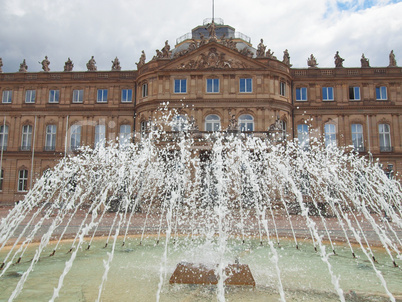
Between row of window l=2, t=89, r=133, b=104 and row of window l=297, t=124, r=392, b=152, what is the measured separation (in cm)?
1929

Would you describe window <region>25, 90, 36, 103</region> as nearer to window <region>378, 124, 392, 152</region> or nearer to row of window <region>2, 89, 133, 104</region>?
row of window <region>2, 89, 133, 104</region>

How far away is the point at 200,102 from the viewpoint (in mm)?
34812

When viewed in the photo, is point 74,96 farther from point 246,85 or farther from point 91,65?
point 246,85

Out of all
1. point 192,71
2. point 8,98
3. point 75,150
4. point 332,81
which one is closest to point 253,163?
point 192,71

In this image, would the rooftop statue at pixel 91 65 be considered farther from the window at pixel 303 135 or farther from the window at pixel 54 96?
the window at pixel 303 135

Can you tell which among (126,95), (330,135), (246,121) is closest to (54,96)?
(126,95)

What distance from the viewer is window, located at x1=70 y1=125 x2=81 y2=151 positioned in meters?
38.8

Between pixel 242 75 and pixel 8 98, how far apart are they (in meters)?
26.9

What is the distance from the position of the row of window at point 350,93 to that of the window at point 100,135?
2154cm

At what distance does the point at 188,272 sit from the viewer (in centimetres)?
748

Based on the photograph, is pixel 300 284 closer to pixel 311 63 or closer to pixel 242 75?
pixel 242 75

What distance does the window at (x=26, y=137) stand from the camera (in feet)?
128

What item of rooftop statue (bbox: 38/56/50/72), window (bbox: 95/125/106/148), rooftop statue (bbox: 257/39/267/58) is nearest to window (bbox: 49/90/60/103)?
rooftop statue (bbox: 38/56/50/72)

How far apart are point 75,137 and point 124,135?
18.3 ft
